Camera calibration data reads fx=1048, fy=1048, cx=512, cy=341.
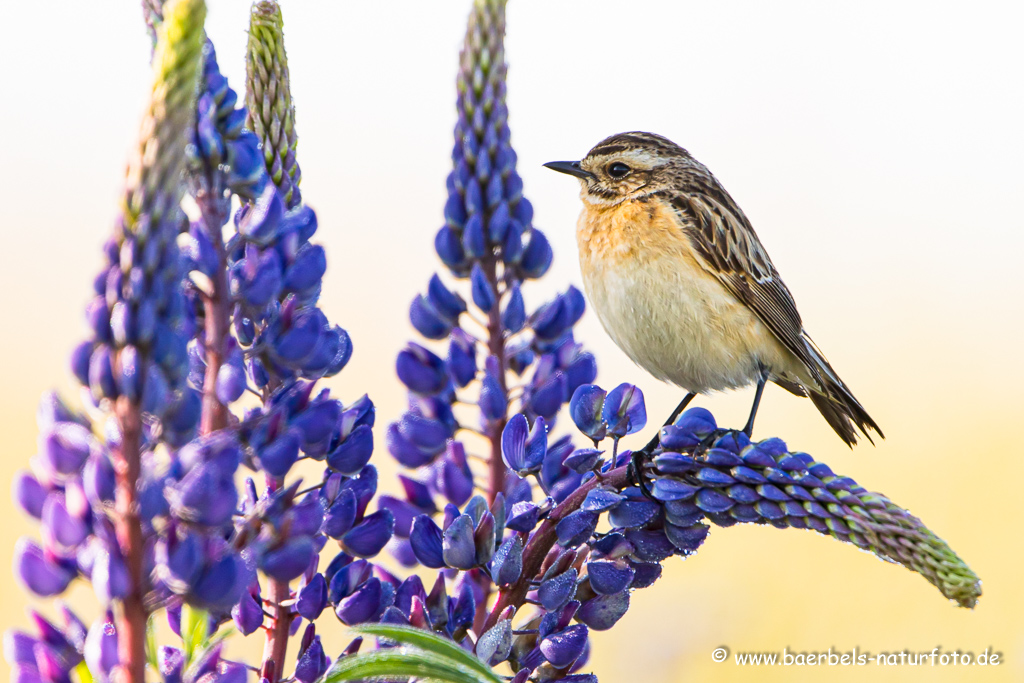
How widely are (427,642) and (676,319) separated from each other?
3.36 meters

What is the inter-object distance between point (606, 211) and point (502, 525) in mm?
3194

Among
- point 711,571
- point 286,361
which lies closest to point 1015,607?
point 711,571

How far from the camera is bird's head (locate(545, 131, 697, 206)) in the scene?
5.05 m

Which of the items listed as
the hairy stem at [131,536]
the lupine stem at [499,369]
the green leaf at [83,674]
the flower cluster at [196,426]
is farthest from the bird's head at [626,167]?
the hairy stem at [131,536]

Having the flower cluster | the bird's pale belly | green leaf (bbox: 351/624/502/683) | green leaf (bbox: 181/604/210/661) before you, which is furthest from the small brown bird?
green leaf (bbox: 351/624/502/683)

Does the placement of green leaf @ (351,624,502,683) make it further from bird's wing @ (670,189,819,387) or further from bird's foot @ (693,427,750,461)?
bird's wing @ (670,189,819,387)

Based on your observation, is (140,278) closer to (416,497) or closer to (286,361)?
(286,361)

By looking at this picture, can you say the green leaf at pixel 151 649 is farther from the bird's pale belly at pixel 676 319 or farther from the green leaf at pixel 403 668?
the bird's pale belly at pixel 676 319

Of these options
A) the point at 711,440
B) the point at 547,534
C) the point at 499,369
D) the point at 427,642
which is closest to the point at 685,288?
the point at 499,369

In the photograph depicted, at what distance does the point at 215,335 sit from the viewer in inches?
60.9

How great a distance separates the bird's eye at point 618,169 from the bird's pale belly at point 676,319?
0.49 metres

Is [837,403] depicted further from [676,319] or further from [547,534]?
[547,534]

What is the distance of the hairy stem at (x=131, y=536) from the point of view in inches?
47.7

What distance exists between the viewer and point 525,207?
2346 millimetres
